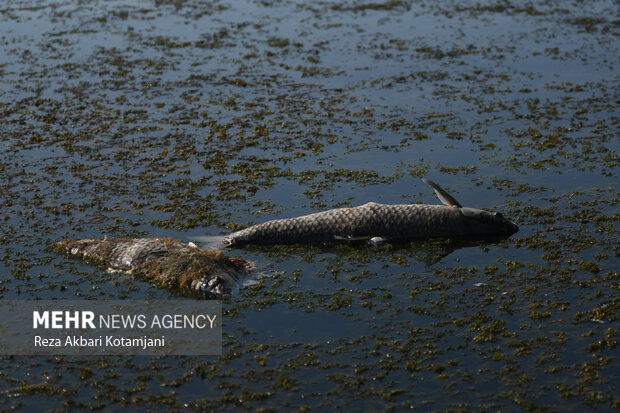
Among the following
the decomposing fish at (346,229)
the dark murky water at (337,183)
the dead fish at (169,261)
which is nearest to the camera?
the dark murky water at (337,183)

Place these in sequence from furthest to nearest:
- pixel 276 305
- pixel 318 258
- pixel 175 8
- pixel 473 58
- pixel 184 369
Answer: pixel 175 8 → pixel 473 58 → pixel 318 258 → pixel 276 305 → pixel 184 369

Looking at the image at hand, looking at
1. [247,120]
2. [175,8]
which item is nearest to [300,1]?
[175,8]

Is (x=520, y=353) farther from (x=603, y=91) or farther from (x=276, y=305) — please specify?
(x=603, y=91)

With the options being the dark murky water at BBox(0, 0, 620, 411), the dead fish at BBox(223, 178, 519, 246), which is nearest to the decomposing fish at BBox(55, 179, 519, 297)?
the dead fish at BBox(223, 178, 519, 246)

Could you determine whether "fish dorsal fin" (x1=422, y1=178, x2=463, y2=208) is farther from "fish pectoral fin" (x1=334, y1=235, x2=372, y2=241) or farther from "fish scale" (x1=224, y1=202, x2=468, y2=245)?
"fish pectoral fin" (x1=334, y1=235, x2=372, y2=241)

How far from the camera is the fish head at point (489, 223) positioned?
960cm

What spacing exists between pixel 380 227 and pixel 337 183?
1.88 meters

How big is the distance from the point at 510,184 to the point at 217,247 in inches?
169

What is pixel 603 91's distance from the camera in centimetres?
1520

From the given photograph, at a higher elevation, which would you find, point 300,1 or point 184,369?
point 300,1

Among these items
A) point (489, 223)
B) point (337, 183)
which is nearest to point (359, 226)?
point (489, 223)

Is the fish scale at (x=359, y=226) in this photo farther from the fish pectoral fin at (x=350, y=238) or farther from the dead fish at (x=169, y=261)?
the dead fish at (x=169, y=261)

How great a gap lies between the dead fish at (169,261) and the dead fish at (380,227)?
2.15 ft

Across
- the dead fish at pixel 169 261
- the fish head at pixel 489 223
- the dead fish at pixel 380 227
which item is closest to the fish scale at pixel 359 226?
the dead fish at pixel 380 227
